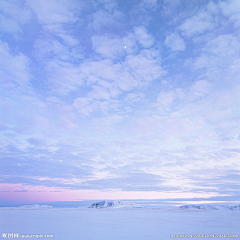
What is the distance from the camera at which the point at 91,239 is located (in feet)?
41.4

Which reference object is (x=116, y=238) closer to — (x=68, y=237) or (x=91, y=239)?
(x=91, y=239)

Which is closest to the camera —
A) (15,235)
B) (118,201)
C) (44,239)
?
(44,239)

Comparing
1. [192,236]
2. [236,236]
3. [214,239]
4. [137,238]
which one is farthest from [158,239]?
[236,236]

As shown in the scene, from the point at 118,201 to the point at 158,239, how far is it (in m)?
108

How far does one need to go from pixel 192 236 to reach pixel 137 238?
429 centimetres

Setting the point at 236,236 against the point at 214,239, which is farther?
the point at 236,236

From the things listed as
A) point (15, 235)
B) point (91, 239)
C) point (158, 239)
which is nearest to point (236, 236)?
point (158, 239)

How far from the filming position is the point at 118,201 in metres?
112

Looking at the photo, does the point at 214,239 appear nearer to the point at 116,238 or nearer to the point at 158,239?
the point at 158,239

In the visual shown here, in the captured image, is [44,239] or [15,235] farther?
[15,235]

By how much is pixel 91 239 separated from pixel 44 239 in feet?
10.5

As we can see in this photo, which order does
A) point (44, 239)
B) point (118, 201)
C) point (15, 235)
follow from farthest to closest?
point (118, 201) → point (15, 235) → point (44, 239)

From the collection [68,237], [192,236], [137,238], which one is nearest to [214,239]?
[192,236]

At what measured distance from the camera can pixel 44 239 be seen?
12352 mm
